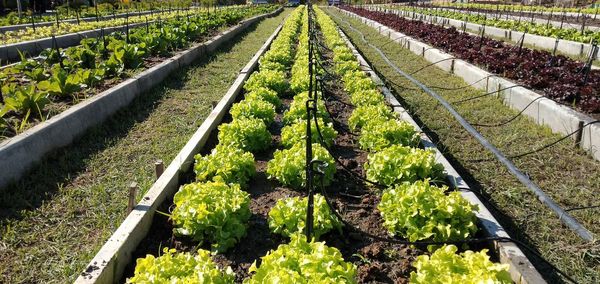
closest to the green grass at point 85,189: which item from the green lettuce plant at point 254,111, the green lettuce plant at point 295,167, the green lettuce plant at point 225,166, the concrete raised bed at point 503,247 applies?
the green lettuce plant at point 225,166

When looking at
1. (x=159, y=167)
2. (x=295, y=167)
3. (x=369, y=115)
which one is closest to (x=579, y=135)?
(x=369, y=115)

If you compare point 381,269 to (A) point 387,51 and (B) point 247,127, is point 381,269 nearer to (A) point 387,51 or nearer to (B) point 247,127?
(B) point 247,127

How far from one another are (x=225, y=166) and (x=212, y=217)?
1.01 m

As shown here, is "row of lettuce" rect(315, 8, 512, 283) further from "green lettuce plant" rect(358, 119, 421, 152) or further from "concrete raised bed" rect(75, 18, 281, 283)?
"concrete raised bed" rect(75, 18, 281, 283)

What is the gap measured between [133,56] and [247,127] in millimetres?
4796

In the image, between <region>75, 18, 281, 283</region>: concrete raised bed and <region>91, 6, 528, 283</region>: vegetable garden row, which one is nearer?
<region>91, 6, 528, 283</region>: vegetable garden row

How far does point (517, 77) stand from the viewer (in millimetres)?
8508

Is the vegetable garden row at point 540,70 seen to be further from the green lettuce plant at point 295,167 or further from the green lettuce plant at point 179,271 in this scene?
the green lettuce plant at point 179,271

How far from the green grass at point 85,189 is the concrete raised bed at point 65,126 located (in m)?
0.12

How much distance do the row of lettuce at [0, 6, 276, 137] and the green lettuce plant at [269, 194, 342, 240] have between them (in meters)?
3.65

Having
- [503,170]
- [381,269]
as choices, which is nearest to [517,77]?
[503,170]

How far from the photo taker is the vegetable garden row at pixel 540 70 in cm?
681

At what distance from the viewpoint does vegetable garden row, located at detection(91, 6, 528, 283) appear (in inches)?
114

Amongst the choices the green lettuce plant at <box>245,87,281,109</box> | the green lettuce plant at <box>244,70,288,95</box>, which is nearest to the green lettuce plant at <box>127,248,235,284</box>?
the green lettuce plant at <box>245,87,281,109</box>
